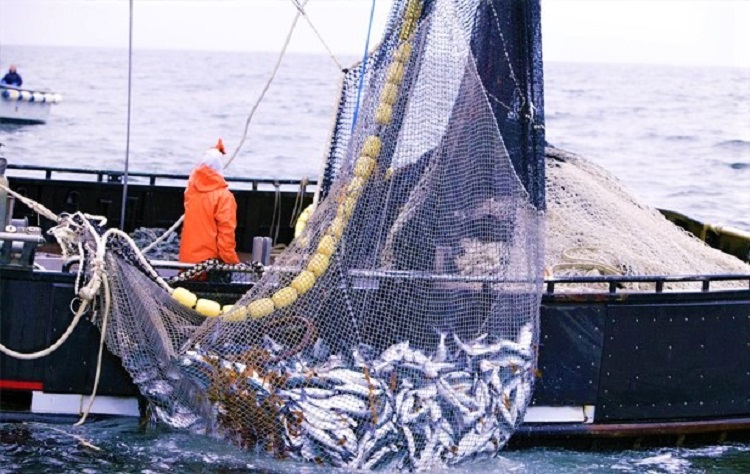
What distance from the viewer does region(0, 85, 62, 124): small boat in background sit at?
4589cm

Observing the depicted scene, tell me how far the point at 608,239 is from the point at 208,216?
11.8ft

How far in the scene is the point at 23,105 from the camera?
47.0 meters

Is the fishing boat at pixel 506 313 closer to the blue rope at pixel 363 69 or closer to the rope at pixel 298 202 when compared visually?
the blue rope at pixel 363 69

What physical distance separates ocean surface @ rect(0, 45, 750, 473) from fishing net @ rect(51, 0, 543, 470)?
0.47 metres

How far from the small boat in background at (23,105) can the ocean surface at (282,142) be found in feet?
1.51

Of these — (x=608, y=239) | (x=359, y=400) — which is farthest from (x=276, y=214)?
(x=359, y=400)

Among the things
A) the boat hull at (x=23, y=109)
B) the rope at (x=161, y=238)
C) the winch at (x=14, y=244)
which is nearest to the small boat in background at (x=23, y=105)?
the boat hull at (x=23, y=109)

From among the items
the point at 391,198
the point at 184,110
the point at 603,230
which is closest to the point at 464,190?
the point at 391,198

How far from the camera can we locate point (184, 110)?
61375 mm

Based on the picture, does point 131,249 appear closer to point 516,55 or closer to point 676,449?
point 516,55

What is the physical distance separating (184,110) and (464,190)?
5178 centimetres

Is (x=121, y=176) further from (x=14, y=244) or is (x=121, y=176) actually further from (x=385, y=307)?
(x=385, y=307)

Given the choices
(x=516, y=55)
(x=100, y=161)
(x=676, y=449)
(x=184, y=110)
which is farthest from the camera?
(x=184, y=110)

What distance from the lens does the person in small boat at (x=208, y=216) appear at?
38.9ft
